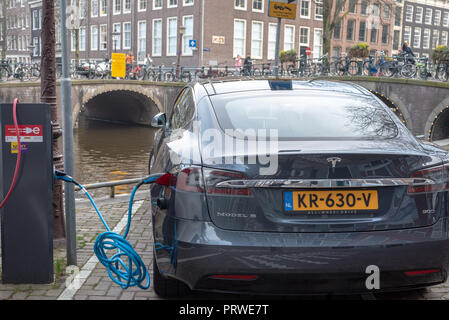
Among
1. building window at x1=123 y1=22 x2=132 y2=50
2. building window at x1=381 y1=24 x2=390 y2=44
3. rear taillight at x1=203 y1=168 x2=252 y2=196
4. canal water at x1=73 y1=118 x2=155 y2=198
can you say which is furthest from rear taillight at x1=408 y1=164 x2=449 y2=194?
building window at x1=381 y1=24 x2=390 y2=44

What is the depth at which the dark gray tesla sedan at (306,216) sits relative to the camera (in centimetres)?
287

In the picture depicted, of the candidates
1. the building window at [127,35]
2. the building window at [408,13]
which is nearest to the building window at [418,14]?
A: the building window at [408,13]

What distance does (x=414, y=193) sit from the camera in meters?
2.99

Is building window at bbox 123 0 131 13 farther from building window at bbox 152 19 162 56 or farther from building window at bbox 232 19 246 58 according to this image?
building window at bbox 232 19 246 58

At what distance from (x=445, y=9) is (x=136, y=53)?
36.2 metres

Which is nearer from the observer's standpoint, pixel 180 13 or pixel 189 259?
pixel 189 259

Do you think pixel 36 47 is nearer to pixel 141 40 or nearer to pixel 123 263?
pixel 141 40

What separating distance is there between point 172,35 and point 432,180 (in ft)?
134

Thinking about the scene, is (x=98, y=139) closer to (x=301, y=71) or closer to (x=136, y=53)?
(x=301, y=71)

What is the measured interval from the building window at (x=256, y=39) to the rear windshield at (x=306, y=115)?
39958 millimetres

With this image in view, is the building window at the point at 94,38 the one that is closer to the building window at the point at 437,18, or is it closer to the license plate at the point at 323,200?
the building window at the point at 437,18

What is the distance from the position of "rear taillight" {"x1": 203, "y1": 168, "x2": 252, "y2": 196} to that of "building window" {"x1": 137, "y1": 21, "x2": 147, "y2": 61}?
142ft
